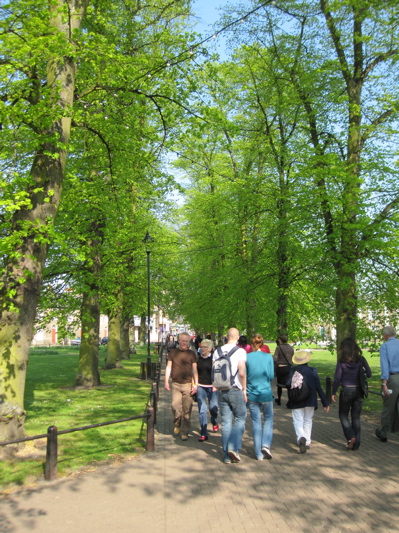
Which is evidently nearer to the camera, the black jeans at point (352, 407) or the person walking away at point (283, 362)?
the black jeans at point (352, 407)

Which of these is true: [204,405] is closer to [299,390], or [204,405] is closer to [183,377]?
[183,377]

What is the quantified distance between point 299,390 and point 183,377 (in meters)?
2.09

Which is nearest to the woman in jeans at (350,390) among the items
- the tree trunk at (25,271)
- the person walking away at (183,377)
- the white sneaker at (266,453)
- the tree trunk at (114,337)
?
the white sneaker at (266,453)

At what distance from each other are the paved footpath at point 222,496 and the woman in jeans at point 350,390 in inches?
11.3

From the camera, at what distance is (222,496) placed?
5793 millimetres

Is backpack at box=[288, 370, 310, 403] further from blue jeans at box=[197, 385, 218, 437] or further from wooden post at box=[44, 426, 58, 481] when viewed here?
wooden post at box=[44, 426, 58, 481]

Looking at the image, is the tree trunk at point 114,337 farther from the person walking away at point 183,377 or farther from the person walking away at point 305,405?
the person walking away at point 305,405

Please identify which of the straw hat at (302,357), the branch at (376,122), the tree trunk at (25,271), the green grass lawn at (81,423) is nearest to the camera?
the green grass lawn at (81,423)

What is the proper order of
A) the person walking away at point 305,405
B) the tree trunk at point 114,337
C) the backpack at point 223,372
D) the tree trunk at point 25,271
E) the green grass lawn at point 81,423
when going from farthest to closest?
the tree trunk at point 114,337 → the person walking away at point 305,405 → the tree trunk at point 25,271 → the green grass lawn at point 81,423 → the backpack at point 223,372

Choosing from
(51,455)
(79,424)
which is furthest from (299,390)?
(79,424)

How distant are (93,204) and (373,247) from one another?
26.3 ft

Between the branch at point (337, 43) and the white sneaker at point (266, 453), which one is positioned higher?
the branch at point (337, 43)

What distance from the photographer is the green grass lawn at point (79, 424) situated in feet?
24.1

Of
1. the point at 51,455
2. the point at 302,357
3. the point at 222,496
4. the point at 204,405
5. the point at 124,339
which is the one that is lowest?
the point at 222,496
